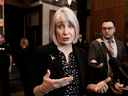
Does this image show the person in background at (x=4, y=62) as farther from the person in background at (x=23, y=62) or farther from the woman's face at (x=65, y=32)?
the woman's face at (x=65, y=32)

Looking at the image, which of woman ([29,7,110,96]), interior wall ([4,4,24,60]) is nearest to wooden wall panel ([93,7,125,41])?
woman ([29,7,110,96])

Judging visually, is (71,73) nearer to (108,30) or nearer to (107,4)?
(108,30)

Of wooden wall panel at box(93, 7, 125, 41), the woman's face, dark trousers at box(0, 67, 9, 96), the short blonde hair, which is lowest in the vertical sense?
dark trousers at box(0, 67, 9, 96)

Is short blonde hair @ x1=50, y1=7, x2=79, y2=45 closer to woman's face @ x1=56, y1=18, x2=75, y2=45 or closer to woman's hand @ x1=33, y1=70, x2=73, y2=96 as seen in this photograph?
woman's face @ x1=56, y1=18, x2=75, y2=45

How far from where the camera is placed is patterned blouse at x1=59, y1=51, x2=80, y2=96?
1111 mm

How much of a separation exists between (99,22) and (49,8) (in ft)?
9.37

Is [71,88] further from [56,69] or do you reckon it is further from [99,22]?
[99,22]

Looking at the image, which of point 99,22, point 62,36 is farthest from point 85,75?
point 99,22

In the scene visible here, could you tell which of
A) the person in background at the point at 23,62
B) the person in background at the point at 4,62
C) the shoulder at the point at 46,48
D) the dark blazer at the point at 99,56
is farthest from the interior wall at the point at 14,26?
the shoulder at the point at 46,48

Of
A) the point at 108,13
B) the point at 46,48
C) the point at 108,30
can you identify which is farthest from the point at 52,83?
the point at 108,13

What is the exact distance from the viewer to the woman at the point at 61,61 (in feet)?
3.55

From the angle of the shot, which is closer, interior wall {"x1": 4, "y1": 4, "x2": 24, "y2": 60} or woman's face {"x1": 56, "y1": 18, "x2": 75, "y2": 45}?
woman's face {"x1": 56, "y1": 18, "x2": 75, "y2": 45}

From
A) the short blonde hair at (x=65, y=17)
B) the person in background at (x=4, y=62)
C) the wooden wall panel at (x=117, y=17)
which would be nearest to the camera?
the short blonde hair at (x=65, y=17)

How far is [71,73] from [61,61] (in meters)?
0.13
